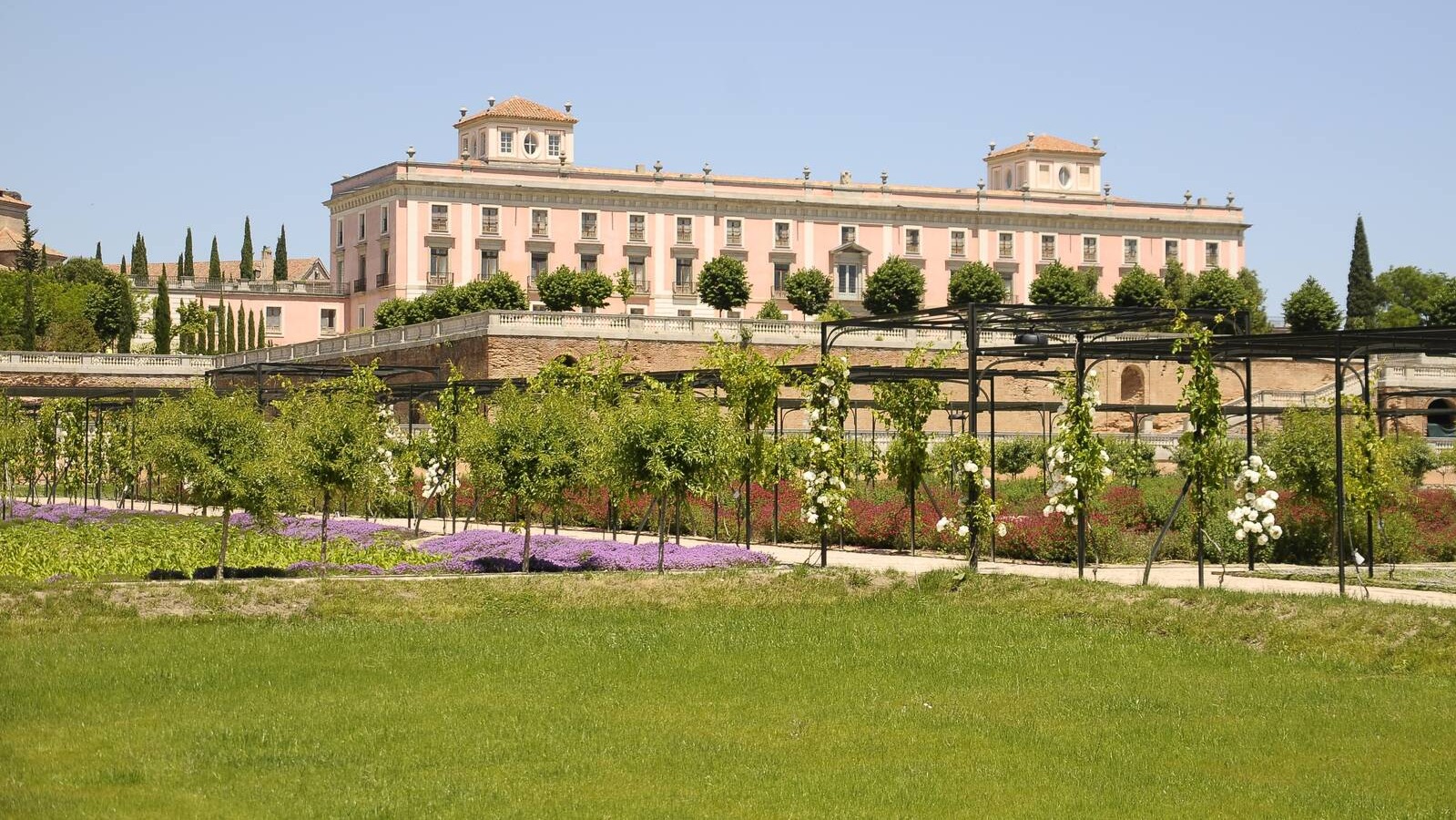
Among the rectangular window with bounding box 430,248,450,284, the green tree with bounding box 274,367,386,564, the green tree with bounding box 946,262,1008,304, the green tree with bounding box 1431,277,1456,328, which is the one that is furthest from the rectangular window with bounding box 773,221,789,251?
the green tree with bounding box 274,367,386,564

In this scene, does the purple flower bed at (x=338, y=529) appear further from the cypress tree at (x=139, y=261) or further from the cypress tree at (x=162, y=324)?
the cypress tree at (x=139, y=261)

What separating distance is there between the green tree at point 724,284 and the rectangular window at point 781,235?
9.95 metres

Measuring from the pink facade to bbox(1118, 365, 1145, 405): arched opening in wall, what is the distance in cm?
2155

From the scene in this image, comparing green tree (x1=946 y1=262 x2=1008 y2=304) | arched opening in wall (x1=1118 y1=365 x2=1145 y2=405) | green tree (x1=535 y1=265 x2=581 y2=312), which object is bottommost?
arched opening in wall (x1=1118 y1=365 x2=1145 y2=405)

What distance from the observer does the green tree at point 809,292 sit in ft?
234

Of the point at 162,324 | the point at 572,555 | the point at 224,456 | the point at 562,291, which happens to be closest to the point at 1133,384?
the point at 562,291

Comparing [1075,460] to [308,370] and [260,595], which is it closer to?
[260,595]

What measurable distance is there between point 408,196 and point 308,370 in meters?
38.6

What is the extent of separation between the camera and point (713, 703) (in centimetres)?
1251

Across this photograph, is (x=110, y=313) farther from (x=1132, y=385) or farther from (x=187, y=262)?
(x=1132, y=385)

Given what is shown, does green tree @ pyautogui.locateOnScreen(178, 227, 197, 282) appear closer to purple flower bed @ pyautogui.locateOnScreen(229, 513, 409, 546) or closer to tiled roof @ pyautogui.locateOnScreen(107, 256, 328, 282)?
tiled roof @ pyautogui.locateOnScreen(107, 256, 328, 282)

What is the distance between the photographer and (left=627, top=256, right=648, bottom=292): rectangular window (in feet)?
262

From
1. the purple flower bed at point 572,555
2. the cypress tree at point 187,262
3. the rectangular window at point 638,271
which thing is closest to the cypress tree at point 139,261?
the cypress tree at point 187,262

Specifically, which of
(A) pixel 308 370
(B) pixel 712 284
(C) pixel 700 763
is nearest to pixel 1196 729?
(C) pixel 700 763
